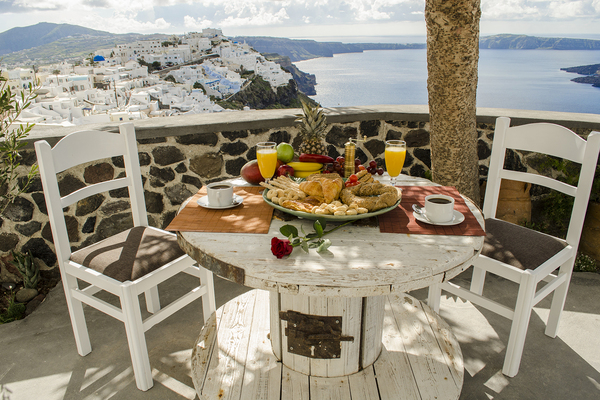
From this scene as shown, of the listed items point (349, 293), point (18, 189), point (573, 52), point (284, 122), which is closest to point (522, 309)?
point (349, 293)

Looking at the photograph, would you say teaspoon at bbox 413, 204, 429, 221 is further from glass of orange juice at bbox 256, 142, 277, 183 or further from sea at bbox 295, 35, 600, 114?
sea at bbox 295, 35, 600, 114

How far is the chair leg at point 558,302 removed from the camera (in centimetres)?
176

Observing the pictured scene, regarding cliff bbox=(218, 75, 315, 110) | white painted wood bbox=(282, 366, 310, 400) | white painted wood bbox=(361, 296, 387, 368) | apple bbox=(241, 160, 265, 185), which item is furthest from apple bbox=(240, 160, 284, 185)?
cliff bbox=(218, 75, 315, 110)

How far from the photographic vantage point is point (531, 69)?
16.6ft

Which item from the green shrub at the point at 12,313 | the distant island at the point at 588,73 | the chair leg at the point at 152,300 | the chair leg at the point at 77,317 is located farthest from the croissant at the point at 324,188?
the distant island at the point at 588,73

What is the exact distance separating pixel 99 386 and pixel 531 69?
19.7 feet

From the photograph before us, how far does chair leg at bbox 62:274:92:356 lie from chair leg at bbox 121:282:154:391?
1.30 feet

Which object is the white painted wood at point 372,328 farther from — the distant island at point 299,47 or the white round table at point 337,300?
the distant island at point 299,47

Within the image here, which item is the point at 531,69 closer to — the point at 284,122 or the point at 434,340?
the point at 284,122

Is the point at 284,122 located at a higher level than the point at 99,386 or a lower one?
higher

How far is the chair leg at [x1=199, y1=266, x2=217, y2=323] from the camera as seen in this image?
1814mm

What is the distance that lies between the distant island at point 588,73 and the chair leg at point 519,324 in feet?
11.0

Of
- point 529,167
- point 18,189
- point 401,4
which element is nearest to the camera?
point 18,189

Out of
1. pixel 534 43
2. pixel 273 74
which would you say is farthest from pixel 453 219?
pixel 273 74
